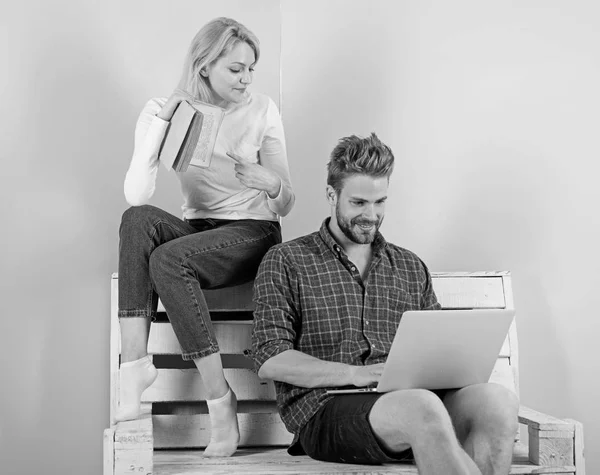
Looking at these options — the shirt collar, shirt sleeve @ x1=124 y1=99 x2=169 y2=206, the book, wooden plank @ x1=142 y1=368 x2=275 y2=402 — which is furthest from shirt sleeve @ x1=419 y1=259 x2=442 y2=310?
shirt sleeve @ x1=124 y1=99 x2=169 y2=206

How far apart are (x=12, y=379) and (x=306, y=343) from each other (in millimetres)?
1037

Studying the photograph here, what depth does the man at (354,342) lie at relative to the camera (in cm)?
190

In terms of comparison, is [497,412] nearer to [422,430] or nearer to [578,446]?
[422,430]

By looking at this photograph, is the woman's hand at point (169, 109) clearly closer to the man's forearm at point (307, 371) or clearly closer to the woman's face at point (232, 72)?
the woman's face at point (232, 72)

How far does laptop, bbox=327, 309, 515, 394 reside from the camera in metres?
1.84

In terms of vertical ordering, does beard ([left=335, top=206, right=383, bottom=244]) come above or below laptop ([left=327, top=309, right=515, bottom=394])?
above

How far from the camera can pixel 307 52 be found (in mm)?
2881

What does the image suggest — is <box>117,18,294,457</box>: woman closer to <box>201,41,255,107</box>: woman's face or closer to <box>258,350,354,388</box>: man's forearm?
<box>201,41,255,107</box>: woman's face

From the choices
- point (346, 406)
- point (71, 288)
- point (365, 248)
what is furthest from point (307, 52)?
point (346, 406)

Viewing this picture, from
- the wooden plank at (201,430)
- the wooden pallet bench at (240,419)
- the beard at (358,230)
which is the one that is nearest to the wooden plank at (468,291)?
the wooden pallet bench at (240,419)

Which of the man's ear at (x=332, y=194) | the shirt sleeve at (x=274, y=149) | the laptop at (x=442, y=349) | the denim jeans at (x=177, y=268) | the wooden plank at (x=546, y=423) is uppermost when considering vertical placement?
the shirt sleeve at (x=274, y=149)

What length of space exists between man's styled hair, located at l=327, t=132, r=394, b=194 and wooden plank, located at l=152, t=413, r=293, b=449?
70 cm

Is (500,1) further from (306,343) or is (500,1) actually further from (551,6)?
(306,343)

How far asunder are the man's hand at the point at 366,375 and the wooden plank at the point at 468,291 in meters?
0.64
